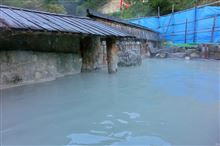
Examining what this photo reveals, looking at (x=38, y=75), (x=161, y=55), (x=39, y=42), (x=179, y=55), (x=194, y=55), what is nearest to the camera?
(x=38, y=75)

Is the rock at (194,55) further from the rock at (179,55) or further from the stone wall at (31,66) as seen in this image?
the stone wall at (31,66)

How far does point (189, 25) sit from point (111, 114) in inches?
544

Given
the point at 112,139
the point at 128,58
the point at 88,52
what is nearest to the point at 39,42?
the point at 88,52

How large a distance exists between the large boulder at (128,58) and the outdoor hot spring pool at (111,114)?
4.06 meters

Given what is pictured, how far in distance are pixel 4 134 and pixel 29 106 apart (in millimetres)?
1210

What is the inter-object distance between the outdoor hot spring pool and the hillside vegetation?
48.4 feet

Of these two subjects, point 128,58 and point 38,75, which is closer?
point 38,75

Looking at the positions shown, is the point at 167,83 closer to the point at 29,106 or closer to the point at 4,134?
the point at 29,106

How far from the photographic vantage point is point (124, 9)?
81.8ft

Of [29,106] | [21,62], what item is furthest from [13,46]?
[29,106]

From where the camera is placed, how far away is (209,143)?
2.84 meters

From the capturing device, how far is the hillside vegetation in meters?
19.6

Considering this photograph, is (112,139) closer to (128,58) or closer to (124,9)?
(128,58)

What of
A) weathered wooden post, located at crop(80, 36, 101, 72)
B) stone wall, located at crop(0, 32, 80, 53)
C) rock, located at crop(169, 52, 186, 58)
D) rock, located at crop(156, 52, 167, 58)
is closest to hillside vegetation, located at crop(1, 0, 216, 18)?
rock, located at crop(156, 52, 167, 58)
